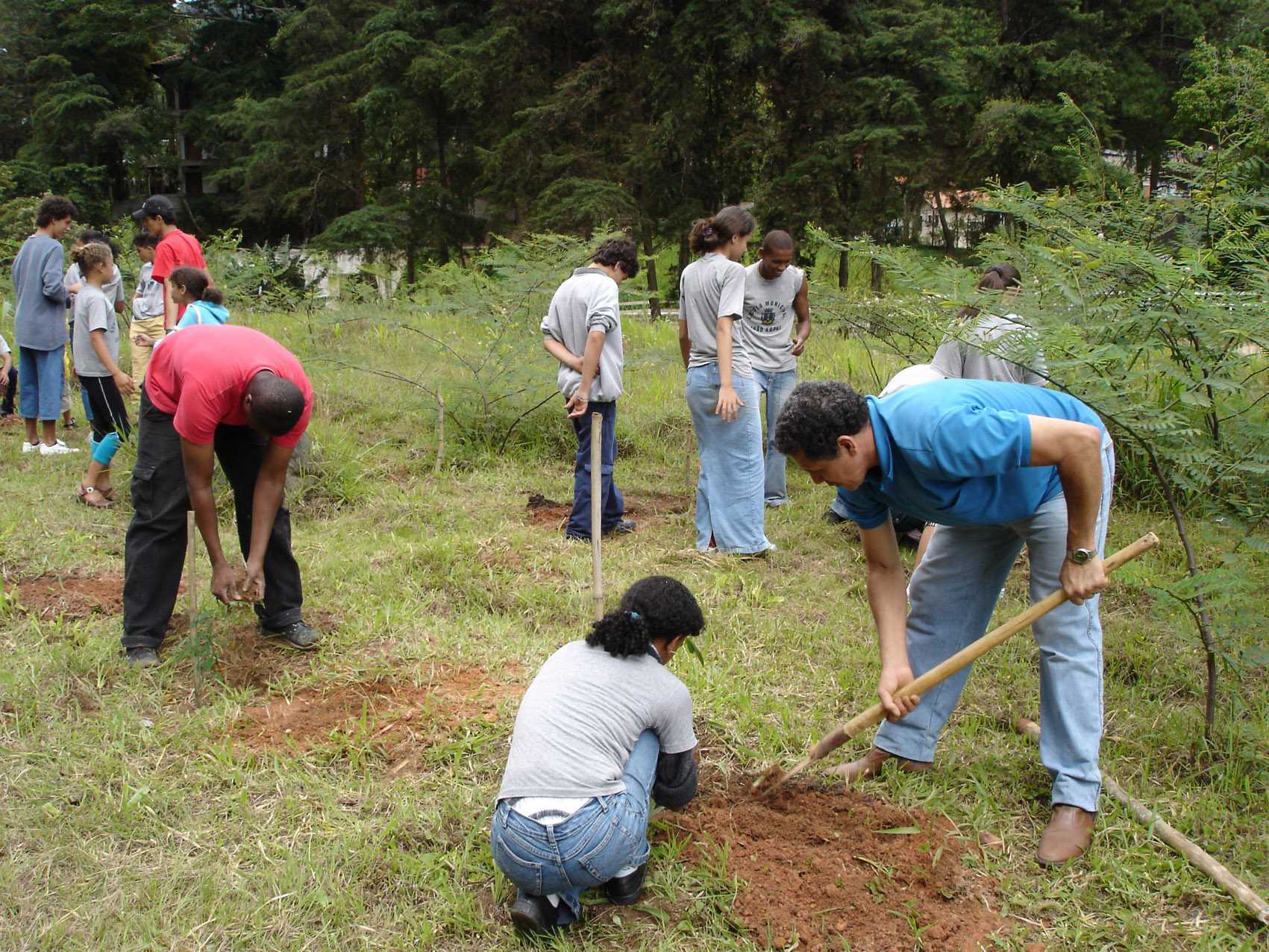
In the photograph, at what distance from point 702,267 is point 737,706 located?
249cm

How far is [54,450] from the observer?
7.62 m

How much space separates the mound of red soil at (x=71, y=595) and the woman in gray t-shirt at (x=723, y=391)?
2.93 m

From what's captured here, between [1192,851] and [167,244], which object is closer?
[1192,851]

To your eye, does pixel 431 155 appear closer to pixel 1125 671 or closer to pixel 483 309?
pixel 483 309

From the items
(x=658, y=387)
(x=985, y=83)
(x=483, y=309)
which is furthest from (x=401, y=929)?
(x=985, y=83)

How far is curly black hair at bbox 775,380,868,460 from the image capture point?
263 cm

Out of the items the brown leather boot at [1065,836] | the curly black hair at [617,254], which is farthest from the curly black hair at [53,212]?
the brown leather boot at [1065,836]

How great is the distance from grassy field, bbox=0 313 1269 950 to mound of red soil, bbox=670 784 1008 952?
77 mm

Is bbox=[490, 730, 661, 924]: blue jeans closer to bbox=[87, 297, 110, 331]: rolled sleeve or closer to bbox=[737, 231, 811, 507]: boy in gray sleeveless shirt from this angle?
bbox=[737, 231, 811, 507]: boy in gray sleeveless shirt

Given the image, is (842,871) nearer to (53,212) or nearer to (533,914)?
(533,914)

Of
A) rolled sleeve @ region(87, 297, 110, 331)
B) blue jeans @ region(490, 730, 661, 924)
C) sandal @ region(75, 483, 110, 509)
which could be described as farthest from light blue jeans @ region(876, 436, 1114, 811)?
rolled sleeve @ region(87, 297, 110, 331)

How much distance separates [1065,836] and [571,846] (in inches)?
58.7

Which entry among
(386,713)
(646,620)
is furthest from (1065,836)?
(386,713)

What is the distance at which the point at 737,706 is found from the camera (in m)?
3.90
